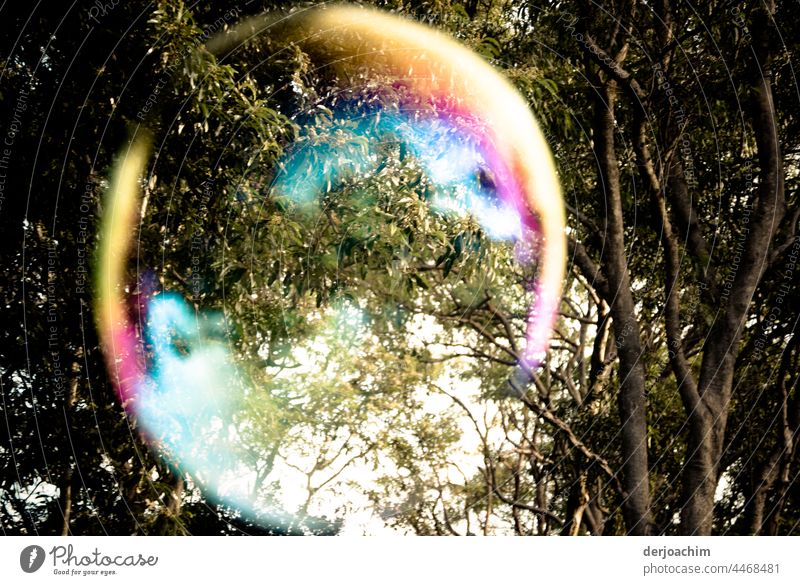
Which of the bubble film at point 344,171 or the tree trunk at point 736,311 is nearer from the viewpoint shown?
the tree trunk at point 736,311

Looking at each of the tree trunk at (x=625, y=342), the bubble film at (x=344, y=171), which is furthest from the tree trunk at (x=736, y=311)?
the bubble film at (x=344, y=171)

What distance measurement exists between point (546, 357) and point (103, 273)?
672 cm

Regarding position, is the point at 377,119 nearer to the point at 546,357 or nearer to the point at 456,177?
the point at 456,177

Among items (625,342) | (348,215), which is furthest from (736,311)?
(348,215)
